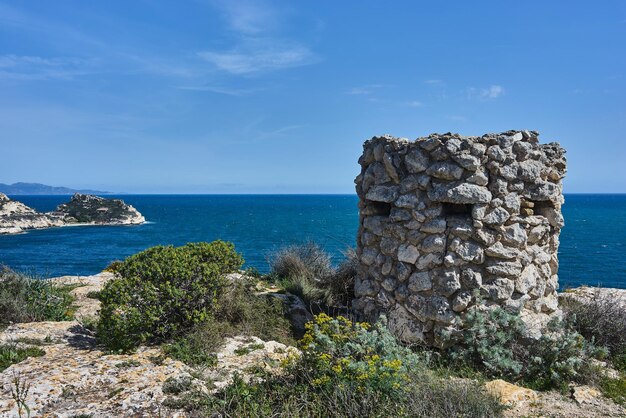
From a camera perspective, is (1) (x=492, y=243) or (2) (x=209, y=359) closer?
(2) (x=209, y=359)

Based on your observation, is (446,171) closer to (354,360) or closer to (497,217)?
(497,217)

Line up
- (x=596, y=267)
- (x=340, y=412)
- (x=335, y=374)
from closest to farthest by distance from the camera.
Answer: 1. (x=340, y=412)
2. (x=335, y=374)
3. (x=596, y=267)

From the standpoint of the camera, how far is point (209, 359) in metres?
5.57

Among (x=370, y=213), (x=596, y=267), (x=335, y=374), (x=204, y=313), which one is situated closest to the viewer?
(x=335, y=374)

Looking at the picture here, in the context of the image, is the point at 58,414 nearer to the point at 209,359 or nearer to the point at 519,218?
the point at 209,359

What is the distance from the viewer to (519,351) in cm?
612

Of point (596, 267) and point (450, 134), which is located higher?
point (450, 134)

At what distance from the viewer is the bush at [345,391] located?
3959 millimetres

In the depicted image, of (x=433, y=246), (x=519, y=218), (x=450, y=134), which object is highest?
(x=450, y=134)

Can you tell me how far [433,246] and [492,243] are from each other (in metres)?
0.85

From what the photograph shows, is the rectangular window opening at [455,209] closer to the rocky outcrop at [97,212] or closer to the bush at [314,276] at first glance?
the bush at [314,276]

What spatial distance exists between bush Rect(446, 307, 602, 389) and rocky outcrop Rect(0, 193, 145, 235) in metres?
61.0

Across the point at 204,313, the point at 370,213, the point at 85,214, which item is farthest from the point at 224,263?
the point at 85,214

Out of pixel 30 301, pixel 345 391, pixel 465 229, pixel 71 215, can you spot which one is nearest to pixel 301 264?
pixel 465 229
